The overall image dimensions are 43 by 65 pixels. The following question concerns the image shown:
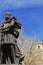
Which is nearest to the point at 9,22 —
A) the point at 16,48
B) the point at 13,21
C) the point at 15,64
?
the point at 13,21

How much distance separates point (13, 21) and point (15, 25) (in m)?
0.22

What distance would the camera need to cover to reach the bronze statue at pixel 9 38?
11797mm

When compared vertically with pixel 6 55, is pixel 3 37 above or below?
above

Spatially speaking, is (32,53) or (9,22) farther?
(32,53)

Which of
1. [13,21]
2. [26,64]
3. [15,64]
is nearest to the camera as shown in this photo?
[15,64]

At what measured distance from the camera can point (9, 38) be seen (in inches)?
469

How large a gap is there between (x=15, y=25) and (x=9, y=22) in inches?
12.1

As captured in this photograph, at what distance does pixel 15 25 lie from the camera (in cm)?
1225

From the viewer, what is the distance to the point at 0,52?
11797 mm

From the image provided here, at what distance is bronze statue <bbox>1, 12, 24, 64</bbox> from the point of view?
11.8 metres

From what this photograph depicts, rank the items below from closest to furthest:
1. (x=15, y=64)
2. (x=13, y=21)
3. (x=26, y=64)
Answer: (x=15, y=64)
(x=13, y=21)
(x=26, y=64)

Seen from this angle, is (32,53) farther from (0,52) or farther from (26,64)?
(0,52)

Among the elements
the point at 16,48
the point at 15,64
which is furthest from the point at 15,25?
the point at 15,64

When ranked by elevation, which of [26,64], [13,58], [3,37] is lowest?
[26,64]
